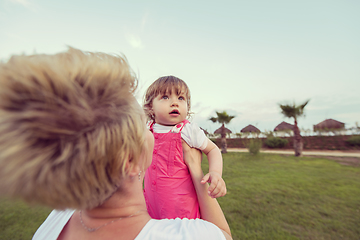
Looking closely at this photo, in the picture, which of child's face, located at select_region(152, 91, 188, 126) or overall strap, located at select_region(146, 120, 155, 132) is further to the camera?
overall strap, located at select_region(146, 120, 155, 132)

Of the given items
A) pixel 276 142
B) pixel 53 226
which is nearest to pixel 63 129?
pixel 53 226

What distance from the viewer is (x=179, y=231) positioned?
0.92 meters

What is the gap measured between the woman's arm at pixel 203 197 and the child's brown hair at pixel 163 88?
2.05ft

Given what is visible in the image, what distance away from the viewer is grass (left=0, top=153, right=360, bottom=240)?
3.70m

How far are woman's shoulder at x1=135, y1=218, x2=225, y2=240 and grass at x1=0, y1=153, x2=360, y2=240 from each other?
3.22 meters

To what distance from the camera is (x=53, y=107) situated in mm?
645

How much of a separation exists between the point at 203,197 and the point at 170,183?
1.18ft

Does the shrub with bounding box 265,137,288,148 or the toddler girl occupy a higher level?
the shrub with bounding box 265,137,288,148

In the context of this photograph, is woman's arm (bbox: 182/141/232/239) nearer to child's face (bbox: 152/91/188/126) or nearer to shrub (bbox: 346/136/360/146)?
child's face (bbox: 152/91/188/126)

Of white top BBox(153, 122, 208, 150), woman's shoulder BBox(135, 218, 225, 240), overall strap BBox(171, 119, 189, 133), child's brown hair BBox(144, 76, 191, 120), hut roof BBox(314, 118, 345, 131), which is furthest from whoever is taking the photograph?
hut roof BBox(314, 118, 345, 131)

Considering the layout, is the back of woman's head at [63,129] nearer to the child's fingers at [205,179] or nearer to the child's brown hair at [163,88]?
the child's fingers at [205,179]

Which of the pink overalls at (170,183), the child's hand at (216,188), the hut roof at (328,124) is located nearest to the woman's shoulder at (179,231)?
the child's hand at (216,188)

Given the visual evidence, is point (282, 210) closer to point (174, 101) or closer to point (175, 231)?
point (174, 101)

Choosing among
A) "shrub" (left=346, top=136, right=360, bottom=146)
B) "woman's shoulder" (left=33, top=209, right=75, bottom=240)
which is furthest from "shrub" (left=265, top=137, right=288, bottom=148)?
"woman's shoulder" (left=33, top=209, right=75, bottom=240)
